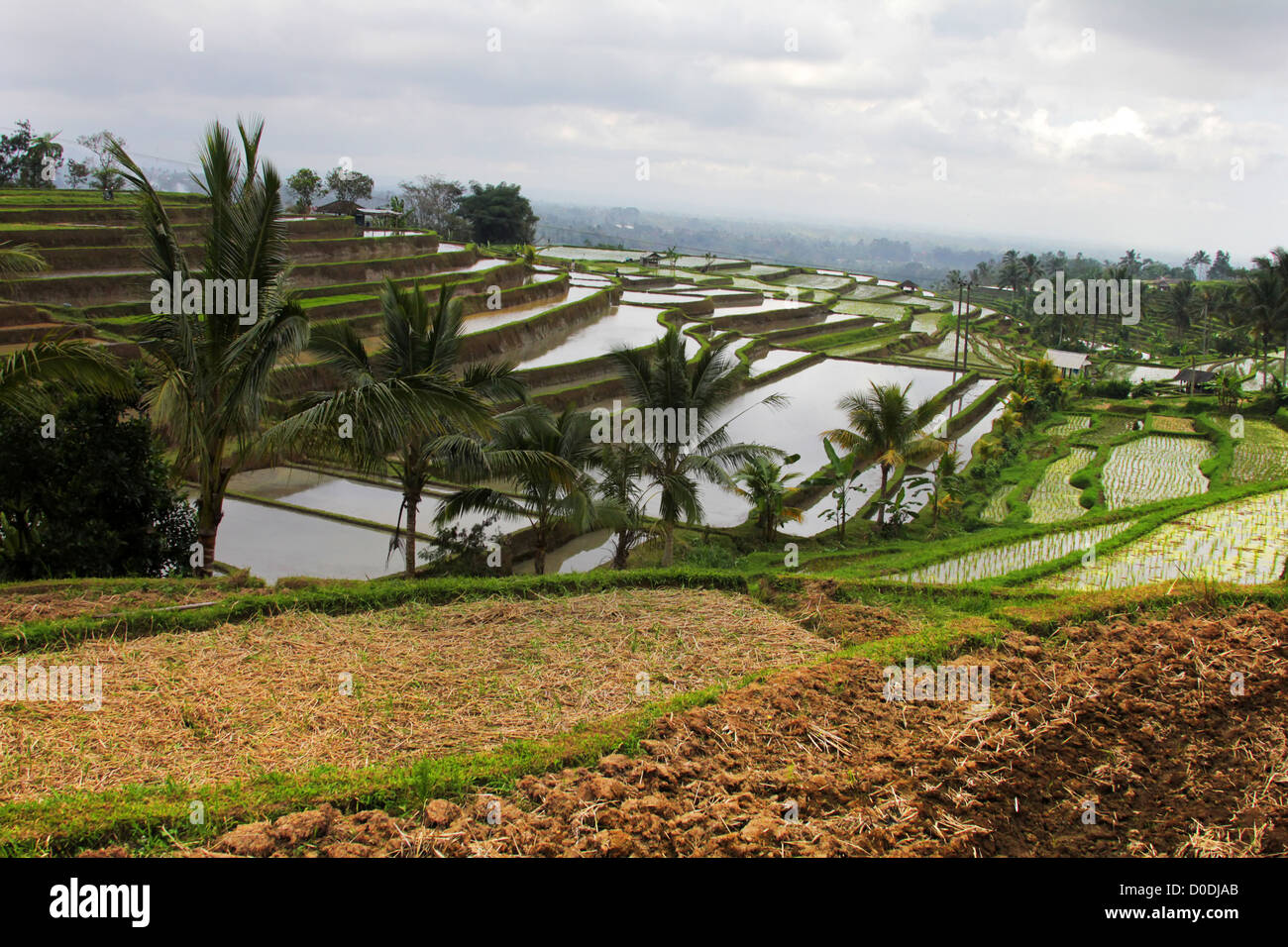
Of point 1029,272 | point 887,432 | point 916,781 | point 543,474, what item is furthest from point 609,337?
point 1029,272

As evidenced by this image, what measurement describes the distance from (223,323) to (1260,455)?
20.1m

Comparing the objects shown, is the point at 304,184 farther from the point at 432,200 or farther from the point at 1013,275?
the point at 1013,275

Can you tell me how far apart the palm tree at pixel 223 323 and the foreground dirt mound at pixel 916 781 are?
4.68 m

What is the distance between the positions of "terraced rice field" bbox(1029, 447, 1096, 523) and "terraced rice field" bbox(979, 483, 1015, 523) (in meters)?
0.44

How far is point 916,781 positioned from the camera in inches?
166

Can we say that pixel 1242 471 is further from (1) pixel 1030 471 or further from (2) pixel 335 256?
(2) pixel 335 256

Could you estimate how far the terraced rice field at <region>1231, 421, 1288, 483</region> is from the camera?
17511 millimetres

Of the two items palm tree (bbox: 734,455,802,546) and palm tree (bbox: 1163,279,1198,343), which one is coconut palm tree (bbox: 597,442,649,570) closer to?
palm tree (bbox: 734,455,802,546)
